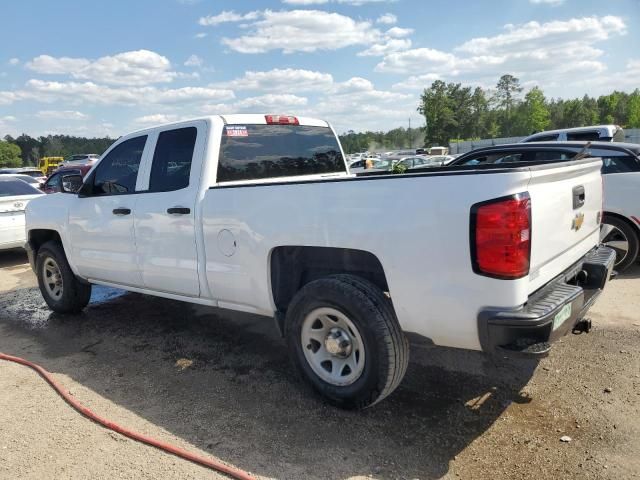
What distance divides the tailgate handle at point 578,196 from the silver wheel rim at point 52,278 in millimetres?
5398

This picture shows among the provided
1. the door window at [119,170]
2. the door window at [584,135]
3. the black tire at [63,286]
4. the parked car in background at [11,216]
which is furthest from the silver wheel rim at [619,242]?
the parked car in background at [11,216]

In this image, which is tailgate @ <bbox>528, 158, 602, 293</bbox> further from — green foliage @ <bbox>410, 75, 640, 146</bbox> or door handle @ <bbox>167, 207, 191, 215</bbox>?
green foliage @ <bbox>410, 75, 640, 146</bbox>

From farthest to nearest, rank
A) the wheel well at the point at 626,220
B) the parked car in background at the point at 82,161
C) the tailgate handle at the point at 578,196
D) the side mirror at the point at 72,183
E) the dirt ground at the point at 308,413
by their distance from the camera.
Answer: the parked car in background at the point at 82,161 → the wheel well at the point at 626,220 → the side mirror at the point at 72,183 → the tailgate handle at the point at 578,196 → the dirt ground at the point at 308,413

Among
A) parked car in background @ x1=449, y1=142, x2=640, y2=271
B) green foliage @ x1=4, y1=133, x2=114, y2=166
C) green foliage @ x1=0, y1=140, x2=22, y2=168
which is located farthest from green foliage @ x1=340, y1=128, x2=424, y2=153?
parked car in background @ x1=449, y1=142, x2=640, y2=271

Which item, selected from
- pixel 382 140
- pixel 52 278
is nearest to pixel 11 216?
pixel 52 278

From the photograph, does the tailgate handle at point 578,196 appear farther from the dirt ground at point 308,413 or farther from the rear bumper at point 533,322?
the dirt ground at point 308,413

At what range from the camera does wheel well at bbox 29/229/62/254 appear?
6.16 meters

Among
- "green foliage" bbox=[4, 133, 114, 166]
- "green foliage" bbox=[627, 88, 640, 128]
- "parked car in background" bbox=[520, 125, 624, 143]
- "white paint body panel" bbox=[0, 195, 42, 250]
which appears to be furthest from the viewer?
"green foliage" bbox=[4, 133, 114, 166]

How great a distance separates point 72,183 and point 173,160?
1623 millimetres

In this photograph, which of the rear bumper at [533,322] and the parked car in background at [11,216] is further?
the parked car in background at [11,216]

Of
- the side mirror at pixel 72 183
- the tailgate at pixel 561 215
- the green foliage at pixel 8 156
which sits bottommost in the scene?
the tailgate at pixel 561 215

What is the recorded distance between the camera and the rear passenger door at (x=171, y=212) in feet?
14.0

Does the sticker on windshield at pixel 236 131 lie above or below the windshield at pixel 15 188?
above

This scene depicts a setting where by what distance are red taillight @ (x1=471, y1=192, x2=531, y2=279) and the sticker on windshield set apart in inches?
94.9
